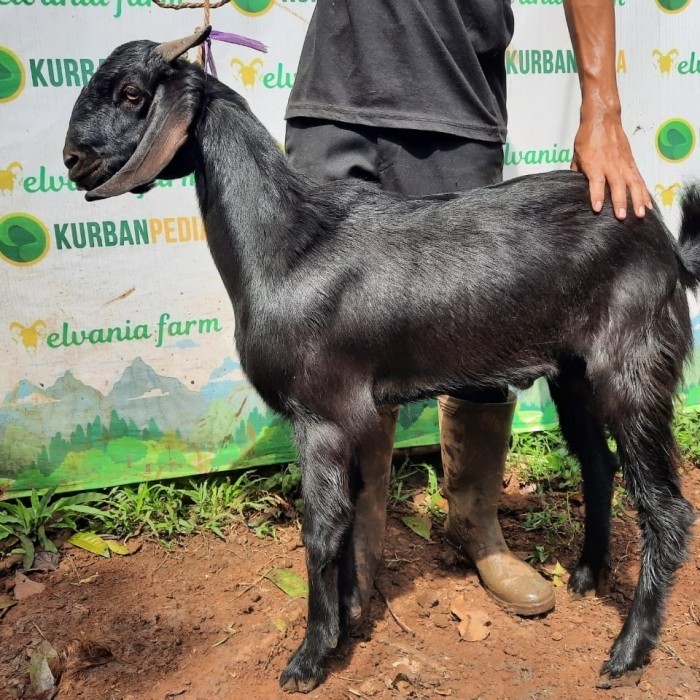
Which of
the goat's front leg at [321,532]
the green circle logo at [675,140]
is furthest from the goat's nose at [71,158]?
the green circle logo at [675,140]

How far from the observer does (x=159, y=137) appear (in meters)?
2.26

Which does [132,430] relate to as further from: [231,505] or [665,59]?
[665,59]

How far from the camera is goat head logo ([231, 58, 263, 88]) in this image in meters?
3.58

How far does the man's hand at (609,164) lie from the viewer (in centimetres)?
238

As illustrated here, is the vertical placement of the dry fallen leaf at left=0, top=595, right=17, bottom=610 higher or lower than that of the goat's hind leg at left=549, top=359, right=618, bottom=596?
lower

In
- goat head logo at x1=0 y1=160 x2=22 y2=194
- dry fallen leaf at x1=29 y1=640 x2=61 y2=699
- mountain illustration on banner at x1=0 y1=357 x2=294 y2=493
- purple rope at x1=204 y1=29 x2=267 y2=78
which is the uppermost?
purple rope at x1=204 y1=29 x2=267 y2=78

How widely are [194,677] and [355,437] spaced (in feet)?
3.59

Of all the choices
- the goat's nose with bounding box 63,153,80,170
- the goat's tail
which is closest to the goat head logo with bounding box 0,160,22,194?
the goat's nose with bounding box 63,153,80,170

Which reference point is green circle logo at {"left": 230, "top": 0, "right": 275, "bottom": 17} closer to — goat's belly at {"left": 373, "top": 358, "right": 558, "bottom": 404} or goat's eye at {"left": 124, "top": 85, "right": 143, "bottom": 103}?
goat's eye at {"left": 124, "top": 85, "right": 143, "bottom": 103}

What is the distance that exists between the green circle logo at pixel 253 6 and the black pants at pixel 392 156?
1125mm

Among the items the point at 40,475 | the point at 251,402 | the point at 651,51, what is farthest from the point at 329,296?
the point at 651,51

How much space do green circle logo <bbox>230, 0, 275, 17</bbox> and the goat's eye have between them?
149cm

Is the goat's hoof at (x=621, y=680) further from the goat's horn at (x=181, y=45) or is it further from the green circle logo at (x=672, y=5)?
the green circle logo at (x=672, y=5)

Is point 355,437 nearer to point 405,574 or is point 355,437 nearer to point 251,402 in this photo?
point 405,574
